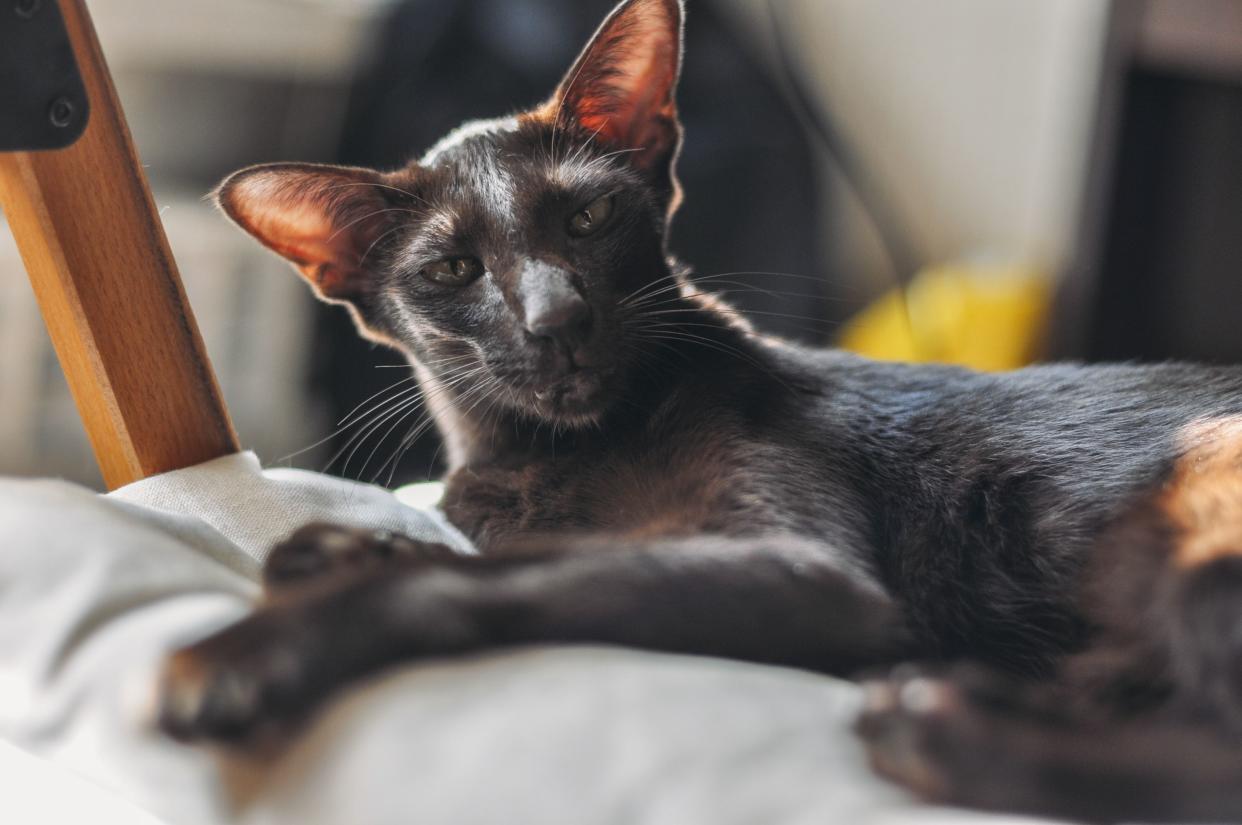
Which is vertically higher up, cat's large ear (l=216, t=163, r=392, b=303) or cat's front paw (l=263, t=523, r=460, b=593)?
cat's large ear (l=216, t=163, r=392, b=303)

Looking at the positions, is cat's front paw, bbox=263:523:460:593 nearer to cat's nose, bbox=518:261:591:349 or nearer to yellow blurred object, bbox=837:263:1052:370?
cat's nose, bbox=518:261:591:349

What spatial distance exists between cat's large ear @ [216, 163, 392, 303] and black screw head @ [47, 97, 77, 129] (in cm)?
19

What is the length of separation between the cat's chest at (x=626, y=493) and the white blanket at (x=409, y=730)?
21 cm

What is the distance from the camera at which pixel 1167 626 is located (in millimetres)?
736

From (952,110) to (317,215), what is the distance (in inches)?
95.5

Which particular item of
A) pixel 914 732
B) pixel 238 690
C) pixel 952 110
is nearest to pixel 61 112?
pixel 238 690

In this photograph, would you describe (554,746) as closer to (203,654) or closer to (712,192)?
(203,654)

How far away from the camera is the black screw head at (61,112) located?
0.91 metres

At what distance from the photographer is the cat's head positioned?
104 cm

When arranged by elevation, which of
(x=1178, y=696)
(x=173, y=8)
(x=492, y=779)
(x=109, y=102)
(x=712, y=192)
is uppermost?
Answer: (x=173, y=8)

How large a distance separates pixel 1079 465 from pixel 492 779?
2.24ft

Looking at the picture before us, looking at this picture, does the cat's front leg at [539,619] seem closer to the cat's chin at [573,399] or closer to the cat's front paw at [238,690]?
the cat's front paw at [238,690]

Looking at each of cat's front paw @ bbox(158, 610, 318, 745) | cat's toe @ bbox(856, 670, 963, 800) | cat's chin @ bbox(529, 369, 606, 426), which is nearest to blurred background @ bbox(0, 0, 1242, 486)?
cat's chin @ bbox(529, 369, 606, 426)

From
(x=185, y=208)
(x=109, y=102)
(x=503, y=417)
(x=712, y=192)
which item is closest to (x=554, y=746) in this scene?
(x=503, y=417)
